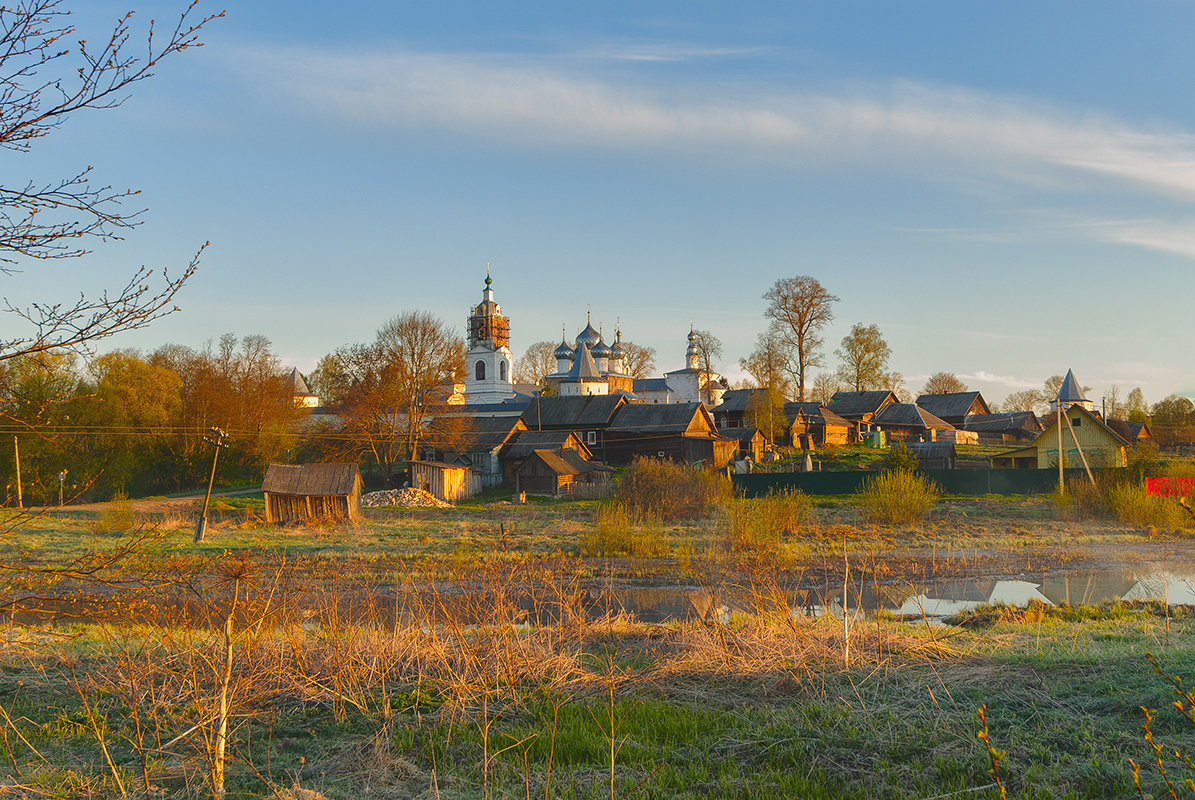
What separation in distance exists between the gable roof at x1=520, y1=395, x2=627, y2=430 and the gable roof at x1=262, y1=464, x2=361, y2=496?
2331cm

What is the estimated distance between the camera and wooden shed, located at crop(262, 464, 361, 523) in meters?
28.9

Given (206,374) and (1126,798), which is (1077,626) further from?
(206,374)

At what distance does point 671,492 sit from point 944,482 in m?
13.6

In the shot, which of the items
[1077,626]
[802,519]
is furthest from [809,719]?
[802,519]

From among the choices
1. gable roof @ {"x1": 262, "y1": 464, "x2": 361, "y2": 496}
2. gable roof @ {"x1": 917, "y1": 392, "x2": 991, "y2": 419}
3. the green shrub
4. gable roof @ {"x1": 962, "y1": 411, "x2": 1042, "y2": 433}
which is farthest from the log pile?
gable roof @ {"x1": 917, "y1": 392, "x2": 991, "y2": 419}

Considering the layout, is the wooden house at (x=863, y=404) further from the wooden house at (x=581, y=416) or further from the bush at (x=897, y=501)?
the bush at (x=897, y=501)

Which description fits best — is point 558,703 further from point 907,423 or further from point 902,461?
point 907,423

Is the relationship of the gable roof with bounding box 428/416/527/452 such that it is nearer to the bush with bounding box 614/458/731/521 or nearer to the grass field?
the bush with bounding box 614/458/731/521

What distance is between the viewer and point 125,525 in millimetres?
26656

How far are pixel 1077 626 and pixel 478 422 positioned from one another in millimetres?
40537

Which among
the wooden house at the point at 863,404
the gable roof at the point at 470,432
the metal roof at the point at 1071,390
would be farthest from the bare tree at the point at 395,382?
the metal roof at the point at 1071,390

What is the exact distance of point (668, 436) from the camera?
161 ft

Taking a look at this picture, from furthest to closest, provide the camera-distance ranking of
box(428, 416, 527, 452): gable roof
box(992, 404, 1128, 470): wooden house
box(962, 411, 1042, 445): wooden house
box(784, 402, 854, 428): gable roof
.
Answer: box(962, 411, 1042, 445): wooden house < box(784, 402, 854, 428): gable roof < box(428, 416, 527, 452): gable roof < box(992, 404, 1128, 470): wooden house

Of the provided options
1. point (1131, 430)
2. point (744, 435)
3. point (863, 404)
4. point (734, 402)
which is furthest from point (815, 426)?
point (1131, 430)
